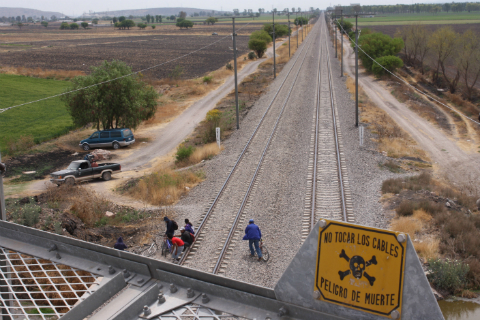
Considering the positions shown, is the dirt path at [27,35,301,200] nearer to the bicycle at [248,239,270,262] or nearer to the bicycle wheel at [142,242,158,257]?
the bicycle wheel at [142,242,158,257]

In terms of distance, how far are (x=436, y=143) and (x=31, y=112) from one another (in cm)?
3857

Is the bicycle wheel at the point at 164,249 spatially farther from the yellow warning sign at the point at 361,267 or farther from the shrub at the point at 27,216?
the yellow warning sign at the point at 361,267

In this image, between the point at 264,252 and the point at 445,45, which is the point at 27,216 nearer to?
the point at 264,252

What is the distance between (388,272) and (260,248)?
994cm

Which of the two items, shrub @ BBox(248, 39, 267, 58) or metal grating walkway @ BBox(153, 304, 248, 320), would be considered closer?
metal grating walkway @ BBox(153, 304, 248, 320)

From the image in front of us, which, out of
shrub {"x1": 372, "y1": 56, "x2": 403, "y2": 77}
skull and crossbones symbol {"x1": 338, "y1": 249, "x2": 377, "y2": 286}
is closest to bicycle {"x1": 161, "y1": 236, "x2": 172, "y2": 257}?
skull and crossbones symbol {"x1": 338, "y1": 249, "x2": 377, "y2": 286}

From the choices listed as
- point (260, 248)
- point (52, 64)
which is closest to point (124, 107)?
point (260, 248)

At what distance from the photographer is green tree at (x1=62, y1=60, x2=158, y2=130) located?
32.9m

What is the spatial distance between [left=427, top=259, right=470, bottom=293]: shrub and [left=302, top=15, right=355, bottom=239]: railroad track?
358 cm

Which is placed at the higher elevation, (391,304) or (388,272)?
(388,272)

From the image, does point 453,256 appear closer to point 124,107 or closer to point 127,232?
point 127,232

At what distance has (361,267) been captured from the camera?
12.1ft

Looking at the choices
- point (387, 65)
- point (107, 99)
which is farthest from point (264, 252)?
point (387, 65)

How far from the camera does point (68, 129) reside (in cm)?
3847
